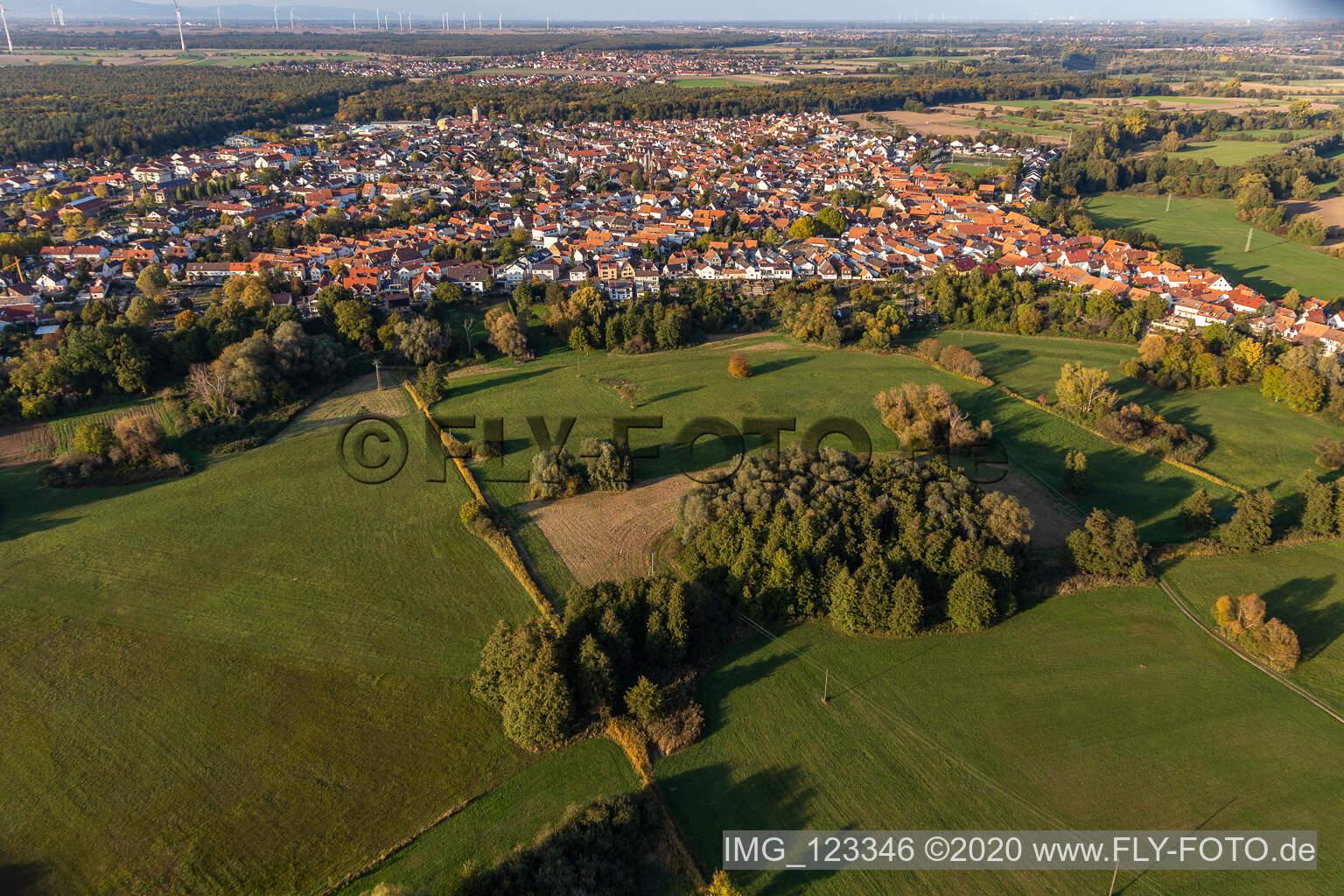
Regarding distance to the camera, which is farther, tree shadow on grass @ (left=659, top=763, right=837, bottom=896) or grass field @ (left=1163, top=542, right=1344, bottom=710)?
grass field @ (left=1163, top=542, right=1344, bottom=710)

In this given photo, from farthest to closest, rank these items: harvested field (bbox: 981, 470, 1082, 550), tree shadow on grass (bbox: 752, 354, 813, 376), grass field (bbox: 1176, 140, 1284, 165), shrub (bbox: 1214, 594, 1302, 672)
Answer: grass field (bbox: 1176, 140, 1284, 165), tree shadow on grass (bbox: 752, 354, 813, 376), harvested field (bbox: 981, 470, 1082, 550), shrub (bbox: 1214, 594, 1302, 672)

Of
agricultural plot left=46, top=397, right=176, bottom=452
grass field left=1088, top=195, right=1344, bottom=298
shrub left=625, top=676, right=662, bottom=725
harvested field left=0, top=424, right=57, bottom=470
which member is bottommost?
shrub left=625, top=676, right=662, bottom=725

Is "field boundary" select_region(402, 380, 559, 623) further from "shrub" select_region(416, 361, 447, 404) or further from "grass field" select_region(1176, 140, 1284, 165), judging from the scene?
"grass field" select_region(1176, 140, 1284, 165)

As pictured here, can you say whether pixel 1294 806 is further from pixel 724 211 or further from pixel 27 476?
pixel 724 211

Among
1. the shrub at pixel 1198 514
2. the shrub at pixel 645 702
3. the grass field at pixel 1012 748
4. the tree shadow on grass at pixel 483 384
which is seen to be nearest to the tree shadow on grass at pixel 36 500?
the tree shadow on grass at pixel 483 384

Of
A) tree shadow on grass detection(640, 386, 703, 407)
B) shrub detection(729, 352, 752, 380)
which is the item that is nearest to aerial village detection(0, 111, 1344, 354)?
shrub detection(729, 352, 752, 380)

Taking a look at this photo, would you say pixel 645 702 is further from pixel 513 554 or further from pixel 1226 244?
pixel 1226 244

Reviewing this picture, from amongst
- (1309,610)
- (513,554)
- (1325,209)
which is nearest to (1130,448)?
(1309,610)
